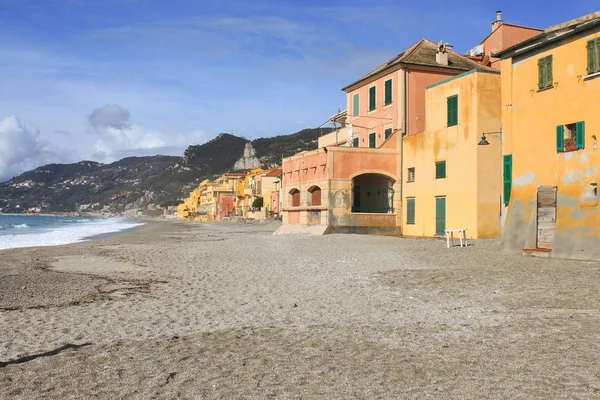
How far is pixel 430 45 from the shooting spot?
33.4m

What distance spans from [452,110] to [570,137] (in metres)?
9.15

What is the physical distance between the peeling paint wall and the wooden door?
147 millimetres

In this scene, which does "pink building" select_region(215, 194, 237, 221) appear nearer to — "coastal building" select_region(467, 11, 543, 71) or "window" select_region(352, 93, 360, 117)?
"window" select_region(352, 93, 360, 117)

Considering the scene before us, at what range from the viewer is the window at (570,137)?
1557cm

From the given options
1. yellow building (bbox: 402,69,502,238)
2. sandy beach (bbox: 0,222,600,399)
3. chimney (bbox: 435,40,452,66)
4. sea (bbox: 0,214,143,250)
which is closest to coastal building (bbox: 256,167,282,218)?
sea (bbox: 0,214,143,250)

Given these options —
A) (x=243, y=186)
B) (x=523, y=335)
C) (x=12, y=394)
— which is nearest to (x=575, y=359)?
(x=523, y=335)

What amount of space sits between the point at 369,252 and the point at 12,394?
15.0 m

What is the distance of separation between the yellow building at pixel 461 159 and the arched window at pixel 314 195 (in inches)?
281

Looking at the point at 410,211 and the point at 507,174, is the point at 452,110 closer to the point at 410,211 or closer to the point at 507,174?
the point at 410,211

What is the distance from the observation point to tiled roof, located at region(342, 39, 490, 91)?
102ft

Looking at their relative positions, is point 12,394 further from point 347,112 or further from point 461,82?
point 347,112

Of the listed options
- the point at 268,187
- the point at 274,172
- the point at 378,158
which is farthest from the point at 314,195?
the point at 274,172

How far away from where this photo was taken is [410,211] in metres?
28.8

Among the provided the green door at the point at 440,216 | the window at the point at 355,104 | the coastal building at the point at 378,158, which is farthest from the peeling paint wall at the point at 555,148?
the window at the point at 355,104
